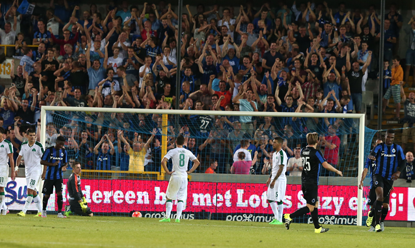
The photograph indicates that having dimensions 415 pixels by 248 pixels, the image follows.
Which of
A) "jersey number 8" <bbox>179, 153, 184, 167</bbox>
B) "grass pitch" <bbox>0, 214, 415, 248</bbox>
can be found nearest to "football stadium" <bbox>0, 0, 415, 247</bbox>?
"jersey number 8" <bbox>179, 153, 184, 167</bbox>

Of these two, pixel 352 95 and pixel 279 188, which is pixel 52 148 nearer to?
pixel 279 188

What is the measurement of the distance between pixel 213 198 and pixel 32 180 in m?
4.62

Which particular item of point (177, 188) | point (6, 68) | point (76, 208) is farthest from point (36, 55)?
point (177, 188)

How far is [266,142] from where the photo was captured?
16.1m

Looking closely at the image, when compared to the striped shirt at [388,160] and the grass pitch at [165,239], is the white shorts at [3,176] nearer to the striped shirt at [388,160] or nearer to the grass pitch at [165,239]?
the grass pitch at [165,239]

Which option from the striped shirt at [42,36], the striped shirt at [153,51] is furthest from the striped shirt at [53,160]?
the striped shirt at [42,36]

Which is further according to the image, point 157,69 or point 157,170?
point 157,69

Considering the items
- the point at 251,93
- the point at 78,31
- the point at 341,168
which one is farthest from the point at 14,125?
the point at 341,168

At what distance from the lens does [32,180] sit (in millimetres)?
13750

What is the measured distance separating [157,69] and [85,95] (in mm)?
2405

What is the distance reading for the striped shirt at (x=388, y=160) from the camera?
1192cm

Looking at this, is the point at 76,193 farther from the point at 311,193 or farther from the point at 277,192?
the point at 311,193

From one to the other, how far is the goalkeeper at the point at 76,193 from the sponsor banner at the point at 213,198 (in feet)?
3.18

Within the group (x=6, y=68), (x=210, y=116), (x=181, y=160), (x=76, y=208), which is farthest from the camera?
(x=6, y=68)
